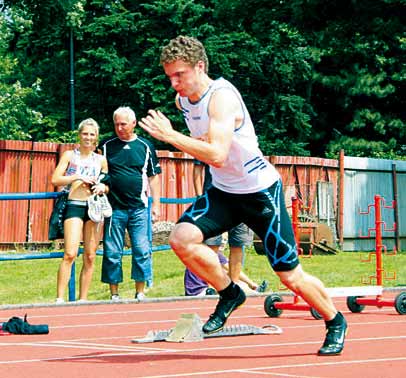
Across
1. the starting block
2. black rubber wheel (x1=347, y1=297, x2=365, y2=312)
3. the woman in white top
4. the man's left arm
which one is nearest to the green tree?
the man's left arm

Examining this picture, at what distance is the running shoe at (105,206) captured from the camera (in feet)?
42.6

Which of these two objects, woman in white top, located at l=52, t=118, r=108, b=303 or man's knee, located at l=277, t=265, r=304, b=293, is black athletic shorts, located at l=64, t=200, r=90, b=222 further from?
man's knee, located at l=277, t=265, r=304, b=293

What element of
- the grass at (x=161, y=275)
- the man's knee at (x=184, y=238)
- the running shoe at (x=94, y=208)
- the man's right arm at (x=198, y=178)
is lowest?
the grass at (x=161, y=275)

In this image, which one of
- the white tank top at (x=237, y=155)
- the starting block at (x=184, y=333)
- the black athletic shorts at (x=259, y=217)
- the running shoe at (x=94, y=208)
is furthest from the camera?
the running shoe at (x=94, y=208)

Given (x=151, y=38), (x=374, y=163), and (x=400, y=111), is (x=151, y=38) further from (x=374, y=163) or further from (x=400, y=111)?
(x=400, y=111)

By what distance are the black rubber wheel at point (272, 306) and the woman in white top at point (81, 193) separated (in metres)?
2.74

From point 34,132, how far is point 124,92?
5.68 meters

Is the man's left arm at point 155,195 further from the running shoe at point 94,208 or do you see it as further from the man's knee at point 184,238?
the man's knee at point 184,238

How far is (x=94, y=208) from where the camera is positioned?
1294cm

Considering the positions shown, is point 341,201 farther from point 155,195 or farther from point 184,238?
point 184,238

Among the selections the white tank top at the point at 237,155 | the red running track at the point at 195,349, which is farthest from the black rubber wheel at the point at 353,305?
the white tank top at the point at 237,155

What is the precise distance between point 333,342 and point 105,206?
5593 millimetres

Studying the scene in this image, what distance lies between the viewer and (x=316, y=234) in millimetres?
24000

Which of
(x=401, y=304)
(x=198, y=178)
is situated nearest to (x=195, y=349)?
(x=401, y=304)
